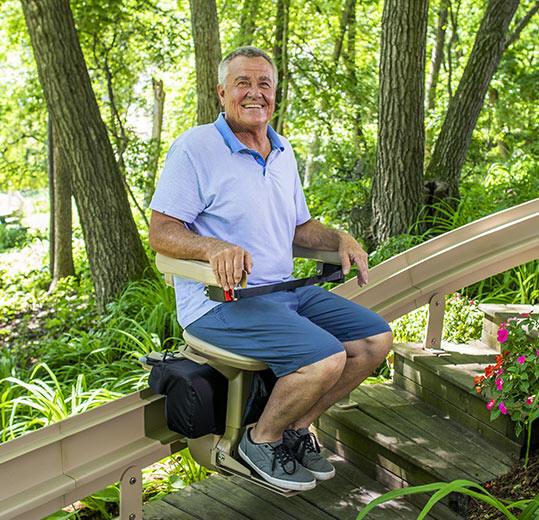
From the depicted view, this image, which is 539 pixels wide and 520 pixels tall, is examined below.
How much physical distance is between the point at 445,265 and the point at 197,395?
1.48 metres

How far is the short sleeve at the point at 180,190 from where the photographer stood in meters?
2.16

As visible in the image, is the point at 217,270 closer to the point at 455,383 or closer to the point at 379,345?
→ the point at 379,345

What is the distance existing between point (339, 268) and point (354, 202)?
10.7 ft

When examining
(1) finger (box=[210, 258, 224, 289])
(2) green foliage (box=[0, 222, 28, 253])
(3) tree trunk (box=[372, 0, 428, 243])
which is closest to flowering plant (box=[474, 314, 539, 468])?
(1) finger (box=[210, 258, 224, 289])

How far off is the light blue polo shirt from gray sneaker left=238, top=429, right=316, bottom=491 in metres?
0.50

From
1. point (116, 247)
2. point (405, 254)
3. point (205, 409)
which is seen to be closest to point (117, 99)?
point (116, 247)

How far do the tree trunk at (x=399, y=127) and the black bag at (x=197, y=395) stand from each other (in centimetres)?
277

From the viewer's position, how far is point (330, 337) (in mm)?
2102

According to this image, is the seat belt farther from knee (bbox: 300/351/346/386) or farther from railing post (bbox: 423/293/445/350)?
railing post (bbox: 423/293/445/350)

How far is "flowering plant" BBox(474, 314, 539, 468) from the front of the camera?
7.41ft

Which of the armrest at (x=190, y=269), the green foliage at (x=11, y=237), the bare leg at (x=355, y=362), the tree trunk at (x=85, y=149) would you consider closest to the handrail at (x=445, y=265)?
the bare leg at (x=355, y=362)

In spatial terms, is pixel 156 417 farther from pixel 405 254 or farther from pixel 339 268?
pixel 405 254

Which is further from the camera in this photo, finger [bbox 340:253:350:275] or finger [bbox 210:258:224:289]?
finger [bbox 340:253:350:275]

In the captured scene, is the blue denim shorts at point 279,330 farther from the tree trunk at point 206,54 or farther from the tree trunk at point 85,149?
the tree trunk at point 206,54
